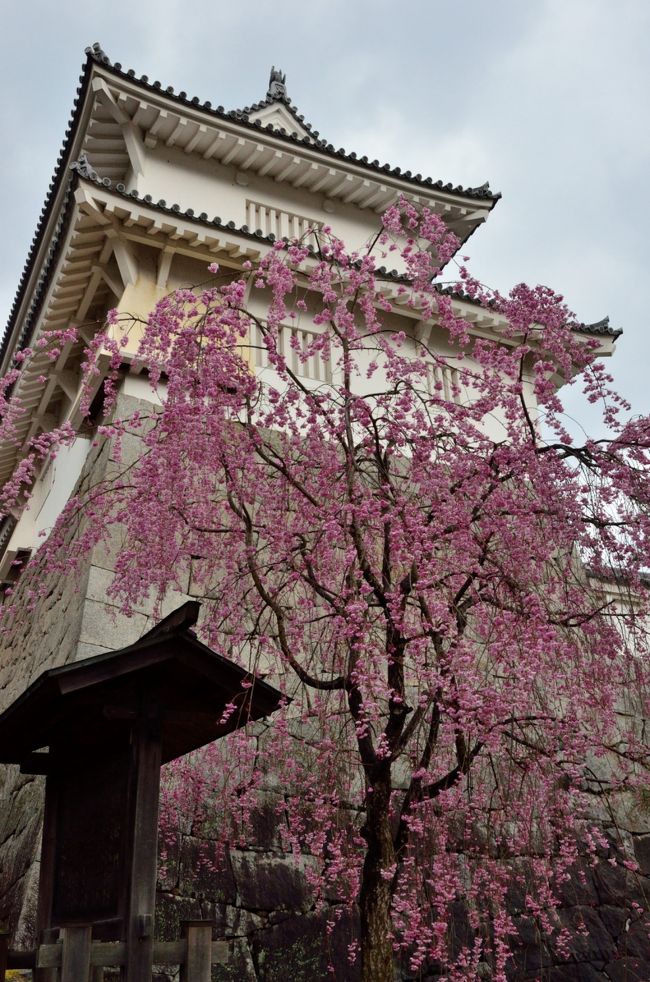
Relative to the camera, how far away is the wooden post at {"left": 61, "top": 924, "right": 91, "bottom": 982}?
3.14 metres

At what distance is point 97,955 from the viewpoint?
127 inches

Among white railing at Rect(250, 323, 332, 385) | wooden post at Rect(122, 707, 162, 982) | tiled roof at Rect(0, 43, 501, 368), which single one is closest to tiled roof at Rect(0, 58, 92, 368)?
tiled roof at Rect(0, 43, 501, 368)

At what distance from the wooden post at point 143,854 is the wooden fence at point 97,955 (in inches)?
→ 2.5

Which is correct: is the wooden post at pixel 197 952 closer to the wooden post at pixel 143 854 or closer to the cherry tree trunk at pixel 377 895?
the wooden post at pixel 143 854

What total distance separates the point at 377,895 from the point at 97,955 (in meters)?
1.59

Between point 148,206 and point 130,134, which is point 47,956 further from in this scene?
point 130,134

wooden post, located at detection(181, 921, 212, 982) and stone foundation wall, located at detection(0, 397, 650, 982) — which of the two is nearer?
wooden post, located at detection(181, 921, 212, 982)

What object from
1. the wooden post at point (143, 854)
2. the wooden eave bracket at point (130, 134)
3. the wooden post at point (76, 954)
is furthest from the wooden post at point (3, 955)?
the wooden eave bracket at point (130, 134)

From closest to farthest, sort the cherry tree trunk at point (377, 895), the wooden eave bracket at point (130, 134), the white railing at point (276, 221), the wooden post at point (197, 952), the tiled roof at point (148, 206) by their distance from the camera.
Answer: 1. the wooden post at point (197, 952)
2. the cherry tree trunk at point (377, 895)
3. the tiled roof at point (148, 206)
4. the wooden eave bracket at point (130, 134)
5. the white railing at point (276, 221)

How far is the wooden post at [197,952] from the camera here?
3330 millimetres

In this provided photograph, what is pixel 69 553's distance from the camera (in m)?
7.37

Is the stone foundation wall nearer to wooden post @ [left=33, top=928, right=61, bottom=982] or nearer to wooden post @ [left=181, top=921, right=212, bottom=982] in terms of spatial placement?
wooden post @ [left=33, top=928, right=61, bottom=982]

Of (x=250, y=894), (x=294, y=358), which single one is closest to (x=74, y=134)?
(x=294, y=358)

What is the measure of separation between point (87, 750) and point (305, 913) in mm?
3073
